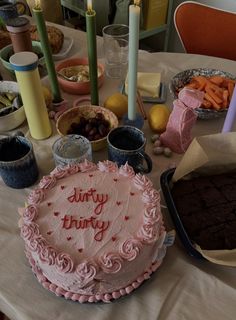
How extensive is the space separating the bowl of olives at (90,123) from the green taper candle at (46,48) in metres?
0.11

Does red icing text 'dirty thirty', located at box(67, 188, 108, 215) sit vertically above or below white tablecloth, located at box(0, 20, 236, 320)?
above

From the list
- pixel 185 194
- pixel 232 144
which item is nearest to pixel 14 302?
pixel 185 194

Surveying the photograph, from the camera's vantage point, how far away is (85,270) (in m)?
0.47

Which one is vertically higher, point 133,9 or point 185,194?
point 133,9

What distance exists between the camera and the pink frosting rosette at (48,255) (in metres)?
0.49

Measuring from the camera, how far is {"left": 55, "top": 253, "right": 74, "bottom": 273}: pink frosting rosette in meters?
0.47

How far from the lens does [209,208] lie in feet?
Answer: 2.00

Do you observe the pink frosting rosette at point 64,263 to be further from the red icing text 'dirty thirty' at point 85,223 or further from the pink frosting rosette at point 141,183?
the pink frosting rosette at point 141,183

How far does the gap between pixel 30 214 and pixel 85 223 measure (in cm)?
10

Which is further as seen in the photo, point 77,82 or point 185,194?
point 77,82

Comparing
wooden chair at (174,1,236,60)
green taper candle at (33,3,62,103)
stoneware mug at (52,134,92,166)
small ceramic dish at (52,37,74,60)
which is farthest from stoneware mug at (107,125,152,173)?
wooden chair at (174,1,236,60)

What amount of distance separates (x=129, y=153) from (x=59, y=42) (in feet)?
2.12

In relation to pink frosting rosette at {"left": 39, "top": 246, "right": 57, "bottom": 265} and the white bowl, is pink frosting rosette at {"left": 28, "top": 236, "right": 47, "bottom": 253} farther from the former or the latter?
the white bowl

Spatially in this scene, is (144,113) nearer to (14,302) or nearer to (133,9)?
(133,9)
